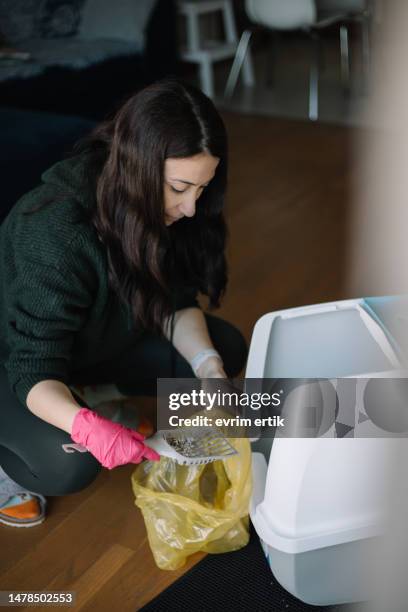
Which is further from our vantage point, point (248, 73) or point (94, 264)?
point (248, 73)

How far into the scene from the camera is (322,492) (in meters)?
0.93

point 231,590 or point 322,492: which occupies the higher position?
point 322,492

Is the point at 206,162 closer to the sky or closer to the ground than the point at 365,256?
closer to the sky

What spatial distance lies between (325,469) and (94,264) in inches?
18.0

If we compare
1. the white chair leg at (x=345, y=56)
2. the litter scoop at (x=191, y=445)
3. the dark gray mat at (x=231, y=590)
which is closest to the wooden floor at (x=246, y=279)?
the dark gray mat at (x=231, y=590)

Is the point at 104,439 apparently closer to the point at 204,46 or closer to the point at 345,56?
the point at 345,56

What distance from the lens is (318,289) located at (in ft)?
6.56

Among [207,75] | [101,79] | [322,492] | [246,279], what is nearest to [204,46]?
[207,75]

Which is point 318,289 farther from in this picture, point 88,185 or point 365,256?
point 88,185

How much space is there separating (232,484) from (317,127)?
2.52 meters

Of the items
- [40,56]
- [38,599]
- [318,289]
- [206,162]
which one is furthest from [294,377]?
[40,56]

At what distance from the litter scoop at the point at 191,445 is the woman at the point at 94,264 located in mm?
23

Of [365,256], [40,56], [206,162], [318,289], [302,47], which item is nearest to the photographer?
[206,162]

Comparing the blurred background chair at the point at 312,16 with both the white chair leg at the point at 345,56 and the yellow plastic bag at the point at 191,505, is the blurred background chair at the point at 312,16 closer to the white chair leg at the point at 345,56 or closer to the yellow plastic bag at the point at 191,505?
the white chair leg at the point at 345,56
